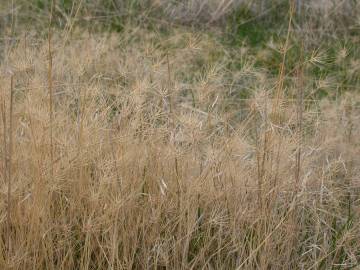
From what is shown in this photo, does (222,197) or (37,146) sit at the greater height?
(37,146)

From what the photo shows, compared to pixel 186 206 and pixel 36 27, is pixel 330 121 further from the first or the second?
pixel 36 27

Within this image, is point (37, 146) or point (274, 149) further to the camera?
point (274, 149)

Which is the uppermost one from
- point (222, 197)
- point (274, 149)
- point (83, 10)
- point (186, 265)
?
point (83, 10)

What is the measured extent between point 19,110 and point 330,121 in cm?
124

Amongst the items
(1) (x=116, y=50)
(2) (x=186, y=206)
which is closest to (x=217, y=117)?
(2) (x=186, y=206)

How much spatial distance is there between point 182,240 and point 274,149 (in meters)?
0.44

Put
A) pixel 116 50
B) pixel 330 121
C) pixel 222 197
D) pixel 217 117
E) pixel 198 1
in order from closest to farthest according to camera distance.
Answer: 1. pixel 222 197
2. pixel 217 117
3. pixel 330 121
4. pixel 116 50
5. pixel 198 1

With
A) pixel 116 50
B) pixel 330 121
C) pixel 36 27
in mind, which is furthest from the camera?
pixel 36 27

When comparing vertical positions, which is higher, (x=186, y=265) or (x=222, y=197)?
(x=222, y=197)

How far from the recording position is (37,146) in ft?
6.42

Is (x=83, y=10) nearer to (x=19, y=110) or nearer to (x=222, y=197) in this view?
(x=19, y=110)

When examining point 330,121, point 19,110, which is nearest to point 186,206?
point 19,110

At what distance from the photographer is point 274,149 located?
2180 millimetres

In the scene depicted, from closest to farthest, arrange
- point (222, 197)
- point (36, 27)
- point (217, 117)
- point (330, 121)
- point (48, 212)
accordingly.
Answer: point (48, 212) → point (222, 197) → point (217, 117) → point (330, 121) → point (36, 27)
